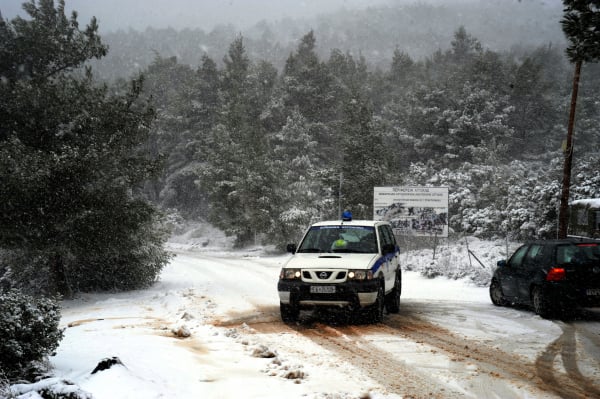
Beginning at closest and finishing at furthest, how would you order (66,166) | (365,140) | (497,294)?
1. (497,294)
2. (66,166)
3. (365,140)

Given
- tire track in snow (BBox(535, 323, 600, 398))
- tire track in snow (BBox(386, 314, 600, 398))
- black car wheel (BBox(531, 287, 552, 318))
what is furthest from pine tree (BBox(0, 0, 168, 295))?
tire track in snow (BBox(535, 323, 600, 398))

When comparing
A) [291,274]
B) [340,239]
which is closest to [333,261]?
[291,274]

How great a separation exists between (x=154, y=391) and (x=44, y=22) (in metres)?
13.7

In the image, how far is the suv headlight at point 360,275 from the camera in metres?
9.32

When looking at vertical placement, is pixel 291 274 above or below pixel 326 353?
above

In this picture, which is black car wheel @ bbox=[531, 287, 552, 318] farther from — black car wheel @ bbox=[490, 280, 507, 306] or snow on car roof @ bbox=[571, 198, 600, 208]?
snow on car roof @ bbox=[571, 198, 600, 208]

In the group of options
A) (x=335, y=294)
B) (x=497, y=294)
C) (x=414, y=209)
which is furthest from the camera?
(x=414, y=209)

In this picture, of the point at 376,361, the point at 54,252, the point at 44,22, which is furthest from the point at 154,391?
the point at 44,22

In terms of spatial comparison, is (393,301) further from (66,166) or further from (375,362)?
(66,166)

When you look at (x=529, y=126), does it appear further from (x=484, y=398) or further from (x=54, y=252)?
(x=484, y=398)

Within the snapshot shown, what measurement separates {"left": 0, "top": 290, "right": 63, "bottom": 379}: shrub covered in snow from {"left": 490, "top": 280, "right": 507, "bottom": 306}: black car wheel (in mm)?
9844

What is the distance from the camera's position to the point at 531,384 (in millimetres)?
5957

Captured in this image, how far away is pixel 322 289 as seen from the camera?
936 centimetres

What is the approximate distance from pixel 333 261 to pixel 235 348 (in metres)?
2.74
